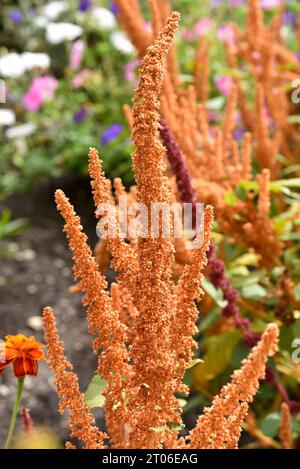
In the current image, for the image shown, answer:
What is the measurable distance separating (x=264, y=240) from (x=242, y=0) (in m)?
3.87

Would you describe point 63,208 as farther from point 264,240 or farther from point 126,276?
point 264,240

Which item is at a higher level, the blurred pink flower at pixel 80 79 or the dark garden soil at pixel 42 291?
the blurred pink flower at pixel 80 79

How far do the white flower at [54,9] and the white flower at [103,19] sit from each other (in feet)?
0.84

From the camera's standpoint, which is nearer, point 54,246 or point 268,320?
point 268,320

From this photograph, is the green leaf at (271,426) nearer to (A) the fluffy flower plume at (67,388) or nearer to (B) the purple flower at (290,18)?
(A) the fluffy flower plume at (67,388)

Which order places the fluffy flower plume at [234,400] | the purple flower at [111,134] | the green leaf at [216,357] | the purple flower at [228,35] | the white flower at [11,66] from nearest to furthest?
the fluffy flower plume at [234,400], the green leaf at [216,357], the purple flower at [228,35], the purple flower at [111,134], the white flower at [11,66]

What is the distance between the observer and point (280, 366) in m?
1.80

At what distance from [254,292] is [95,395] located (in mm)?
650

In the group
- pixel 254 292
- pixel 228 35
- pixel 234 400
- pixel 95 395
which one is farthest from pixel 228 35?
pixel 234 400

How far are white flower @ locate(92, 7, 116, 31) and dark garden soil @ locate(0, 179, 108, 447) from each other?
4.17 feet

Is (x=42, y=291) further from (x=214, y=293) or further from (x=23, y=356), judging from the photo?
(x=23, y=356)

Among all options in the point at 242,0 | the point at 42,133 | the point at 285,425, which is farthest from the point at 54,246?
the point at 242,0

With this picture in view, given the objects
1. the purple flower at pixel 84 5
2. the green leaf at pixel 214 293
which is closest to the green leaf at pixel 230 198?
the green leaf at pixel 214 293

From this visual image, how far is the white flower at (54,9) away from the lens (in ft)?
16.8
